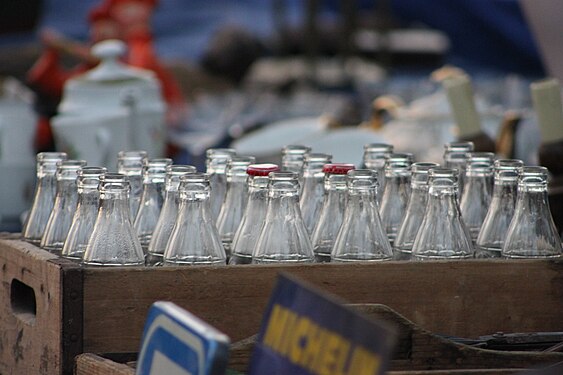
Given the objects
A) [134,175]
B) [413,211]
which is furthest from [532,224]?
[134,175]

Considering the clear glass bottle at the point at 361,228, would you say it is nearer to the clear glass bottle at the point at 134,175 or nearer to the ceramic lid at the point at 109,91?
the clear glass bottle at the point at 134,175

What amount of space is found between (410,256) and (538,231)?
193 mm

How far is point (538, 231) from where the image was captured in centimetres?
176

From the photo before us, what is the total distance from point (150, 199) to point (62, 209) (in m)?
0.14

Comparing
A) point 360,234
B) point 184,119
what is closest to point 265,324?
point 360,234

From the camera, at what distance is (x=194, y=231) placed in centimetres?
170

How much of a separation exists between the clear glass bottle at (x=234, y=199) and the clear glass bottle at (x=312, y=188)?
0.32 ft

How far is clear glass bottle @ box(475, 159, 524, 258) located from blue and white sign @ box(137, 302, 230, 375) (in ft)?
2.32

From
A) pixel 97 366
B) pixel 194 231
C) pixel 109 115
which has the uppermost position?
pixel 109 115

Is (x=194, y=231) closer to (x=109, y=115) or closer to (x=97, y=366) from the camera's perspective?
(x=97, y=366)

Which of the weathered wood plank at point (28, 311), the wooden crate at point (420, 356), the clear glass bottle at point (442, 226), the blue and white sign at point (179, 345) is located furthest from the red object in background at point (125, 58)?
the blue and white sign at point (179, 345)

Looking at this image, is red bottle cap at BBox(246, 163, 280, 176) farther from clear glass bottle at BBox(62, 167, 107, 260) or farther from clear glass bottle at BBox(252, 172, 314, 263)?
clear glass bottle at BBox(62, 167, 107, 260)

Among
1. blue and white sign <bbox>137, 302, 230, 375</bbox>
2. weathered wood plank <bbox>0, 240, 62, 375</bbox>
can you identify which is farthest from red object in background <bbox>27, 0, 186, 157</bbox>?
blue and white sign <bbox>137, 302, 230, 375</bbox>

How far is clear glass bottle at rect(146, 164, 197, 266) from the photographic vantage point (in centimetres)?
177
